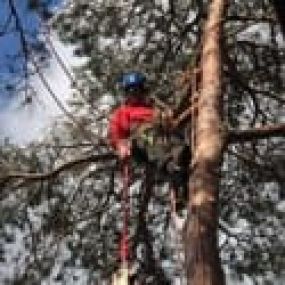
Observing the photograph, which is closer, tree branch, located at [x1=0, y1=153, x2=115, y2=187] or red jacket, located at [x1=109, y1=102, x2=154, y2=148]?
red jacket, located at [x1=109, y1=102, x2=154, y2=148]

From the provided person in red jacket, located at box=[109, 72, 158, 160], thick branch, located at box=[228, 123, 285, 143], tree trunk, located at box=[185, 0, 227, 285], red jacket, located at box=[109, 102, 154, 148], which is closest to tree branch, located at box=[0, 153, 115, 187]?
person in red jacket, located at box=[109, 72, 158, 160]

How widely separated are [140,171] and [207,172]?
316 cm

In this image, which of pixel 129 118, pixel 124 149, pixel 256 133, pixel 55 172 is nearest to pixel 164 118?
pixel 129 118

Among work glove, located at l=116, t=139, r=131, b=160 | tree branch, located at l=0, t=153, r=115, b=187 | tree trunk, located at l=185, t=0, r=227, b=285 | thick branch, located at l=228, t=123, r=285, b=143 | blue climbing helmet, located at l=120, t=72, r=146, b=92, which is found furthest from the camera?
tree branch, located at l=0, t=153, r=115, b=187

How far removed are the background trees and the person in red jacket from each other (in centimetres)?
198

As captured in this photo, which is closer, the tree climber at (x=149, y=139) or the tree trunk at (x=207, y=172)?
the tree trunk at (x=207, y=172)

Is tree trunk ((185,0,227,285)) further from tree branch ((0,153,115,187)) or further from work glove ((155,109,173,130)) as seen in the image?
tree branch ((0,153,115,187))

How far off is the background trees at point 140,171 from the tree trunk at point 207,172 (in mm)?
1776

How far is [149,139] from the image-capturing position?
22.8 feet

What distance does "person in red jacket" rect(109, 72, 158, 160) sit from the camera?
697 cm

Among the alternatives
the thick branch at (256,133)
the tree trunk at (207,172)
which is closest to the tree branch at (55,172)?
the tree trunk at (207,172)

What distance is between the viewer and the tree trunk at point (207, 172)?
5273mm

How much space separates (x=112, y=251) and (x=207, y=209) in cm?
475

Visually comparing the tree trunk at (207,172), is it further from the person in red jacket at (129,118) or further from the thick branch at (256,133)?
the person in red jacket at (129,118)
